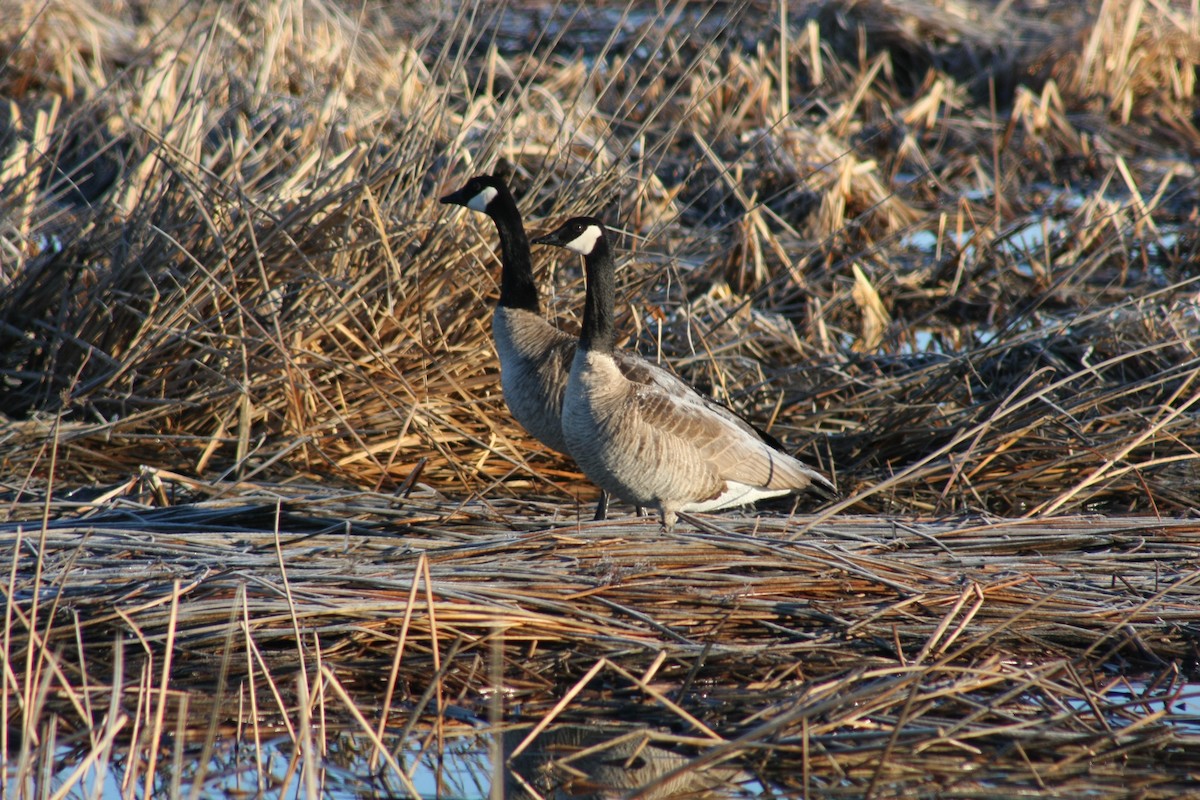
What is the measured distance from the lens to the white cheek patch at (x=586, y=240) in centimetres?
478

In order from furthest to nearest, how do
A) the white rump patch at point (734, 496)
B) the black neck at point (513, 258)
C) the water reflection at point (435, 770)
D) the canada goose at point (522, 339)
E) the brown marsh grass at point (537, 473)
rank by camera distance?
the black neck at point (513, 258)
the canada goose at point (522, 339)
the white rump patch at point (734, 496)
the brown marsh grass at point (537, 473)
the water reflection at point (435, 770)

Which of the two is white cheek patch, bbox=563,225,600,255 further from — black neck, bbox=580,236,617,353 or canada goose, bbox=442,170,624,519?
canada goose, bbox=442,170,624,519

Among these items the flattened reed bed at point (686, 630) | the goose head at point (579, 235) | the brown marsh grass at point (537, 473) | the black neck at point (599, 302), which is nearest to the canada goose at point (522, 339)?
the brown marsh grass at point (537, 473)

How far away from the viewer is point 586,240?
4.78 metres

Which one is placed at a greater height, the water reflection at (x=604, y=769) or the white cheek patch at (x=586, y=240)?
the white cheek patch at (x=586, y=240)

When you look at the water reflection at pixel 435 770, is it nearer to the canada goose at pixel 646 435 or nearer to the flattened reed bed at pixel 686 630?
the flattened reed bed at pixel 686 630

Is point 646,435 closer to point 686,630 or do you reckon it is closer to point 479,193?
point 686,630

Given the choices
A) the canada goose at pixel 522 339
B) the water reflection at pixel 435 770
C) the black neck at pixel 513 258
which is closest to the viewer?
the water reflection at pixel 435 770

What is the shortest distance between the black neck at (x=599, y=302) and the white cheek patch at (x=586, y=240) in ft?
0.05

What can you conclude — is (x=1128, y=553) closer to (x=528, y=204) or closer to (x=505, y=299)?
(x=505, y=299)

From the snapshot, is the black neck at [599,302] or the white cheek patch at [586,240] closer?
the black neck at [599,302]

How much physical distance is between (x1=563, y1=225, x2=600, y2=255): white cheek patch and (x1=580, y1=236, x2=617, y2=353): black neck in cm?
2

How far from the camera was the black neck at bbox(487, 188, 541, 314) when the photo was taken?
5.29 m

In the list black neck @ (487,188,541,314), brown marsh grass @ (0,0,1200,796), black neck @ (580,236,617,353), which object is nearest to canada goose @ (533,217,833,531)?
black neck @ (580,236,617,353)
